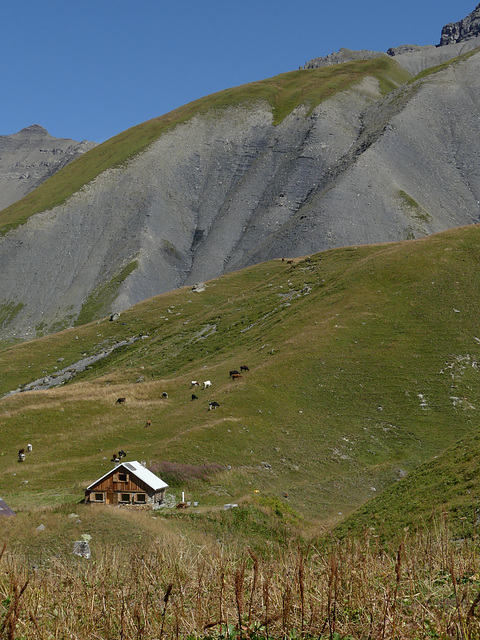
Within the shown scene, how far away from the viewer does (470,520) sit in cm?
2317

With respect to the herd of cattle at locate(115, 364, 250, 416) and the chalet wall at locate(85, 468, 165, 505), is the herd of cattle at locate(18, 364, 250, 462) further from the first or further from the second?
the chalet wall at locate(85, 468, 165, 505)

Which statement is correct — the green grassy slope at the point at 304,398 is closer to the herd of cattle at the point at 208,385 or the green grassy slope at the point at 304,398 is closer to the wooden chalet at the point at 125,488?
the herd of cattle at the point at 208,385

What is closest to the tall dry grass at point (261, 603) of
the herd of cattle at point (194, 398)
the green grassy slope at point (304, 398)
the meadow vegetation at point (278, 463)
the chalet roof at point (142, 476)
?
the meadow vegetation at point (278, 463)

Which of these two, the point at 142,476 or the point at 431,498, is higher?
the point at 142,476

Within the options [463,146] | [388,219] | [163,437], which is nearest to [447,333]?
[163,437]

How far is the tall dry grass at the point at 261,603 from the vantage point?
7.58 metres

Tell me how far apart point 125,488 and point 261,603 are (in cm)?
3649

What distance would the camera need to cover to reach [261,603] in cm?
927

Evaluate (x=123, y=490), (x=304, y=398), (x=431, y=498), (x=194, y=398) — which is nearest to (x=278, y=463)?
(x=304, y=398)

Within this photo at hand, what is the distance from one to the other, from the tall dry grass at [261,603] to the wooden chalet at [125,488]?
3396 centimetres

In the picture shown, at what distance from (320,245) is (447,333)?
89722mm

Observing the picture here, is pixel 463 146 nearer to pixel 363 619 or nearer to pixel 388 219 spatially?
pixel 388 219

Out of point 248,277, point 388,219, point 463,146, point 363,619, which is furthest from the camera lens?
point 463,146

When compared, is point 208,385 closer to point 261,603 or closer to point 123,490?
point 123,490
